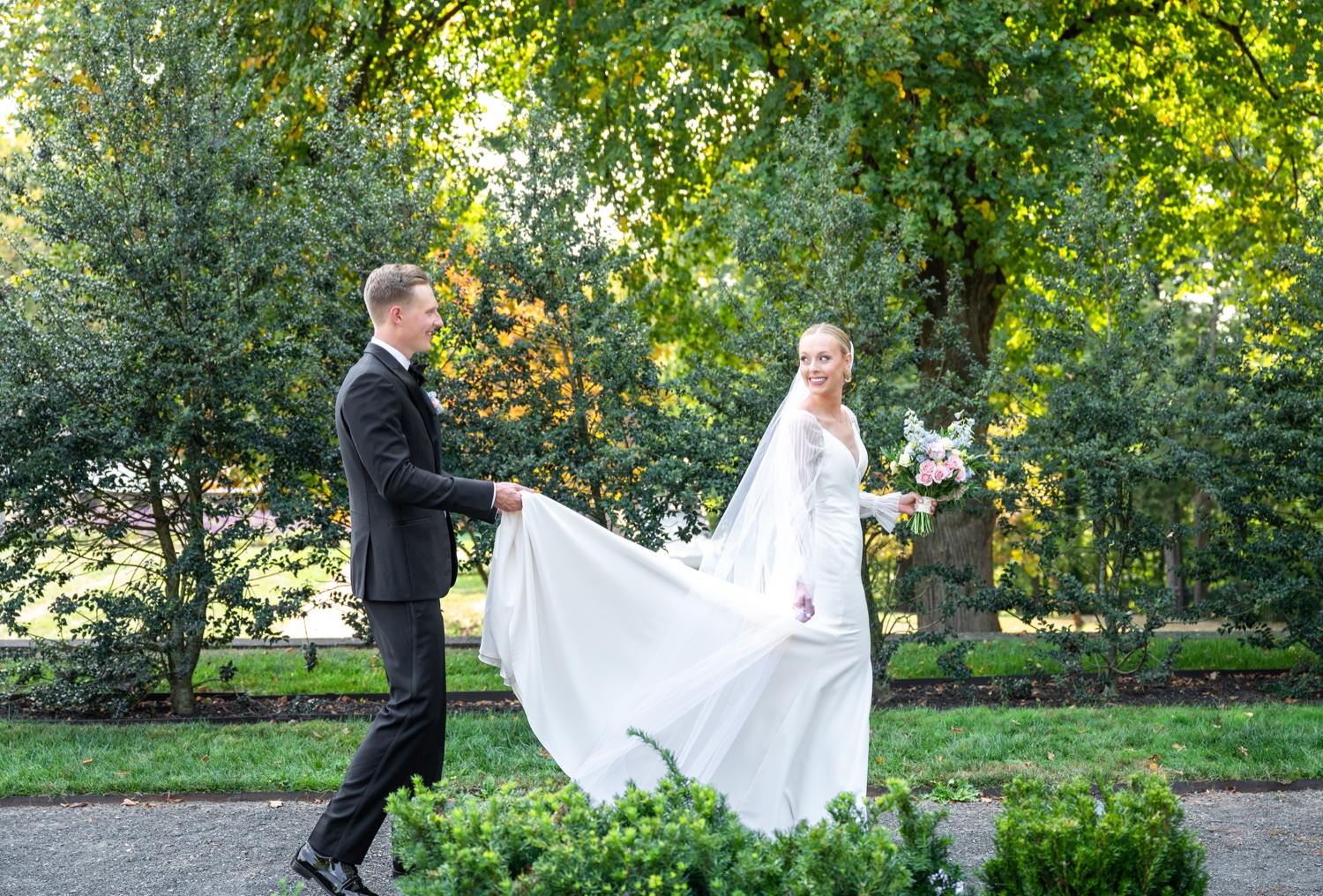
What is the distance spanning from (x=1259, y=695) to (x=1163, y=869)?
629 centimetres

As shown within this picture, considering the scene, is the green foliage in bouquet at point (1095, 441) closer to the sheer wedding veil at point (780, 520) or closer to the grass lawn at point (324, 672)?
the sheer wedding veil at point (780, 520)

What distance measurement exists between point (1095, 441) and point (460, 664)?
5.90 meters

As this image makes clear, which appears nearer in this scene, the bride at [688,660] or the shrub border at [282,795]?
the bride at [688,660]

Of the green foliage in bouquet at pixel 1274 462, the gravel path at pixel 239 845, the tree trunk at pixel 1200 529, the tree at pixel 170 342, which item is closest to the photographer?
the gravel path at pixel 239 845

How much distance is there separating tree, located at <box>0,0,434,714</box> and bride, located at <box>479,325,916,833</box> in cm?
387

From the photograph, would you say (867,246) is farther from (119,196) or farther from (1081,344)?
(119,196)

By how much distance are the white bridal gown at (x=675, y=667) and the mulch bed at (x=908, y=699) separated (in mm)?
3663

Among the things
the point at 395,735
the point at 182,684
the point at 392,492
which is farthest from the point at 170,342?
the point at 395,735

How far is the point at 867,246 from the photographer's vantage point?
8984 millimetres

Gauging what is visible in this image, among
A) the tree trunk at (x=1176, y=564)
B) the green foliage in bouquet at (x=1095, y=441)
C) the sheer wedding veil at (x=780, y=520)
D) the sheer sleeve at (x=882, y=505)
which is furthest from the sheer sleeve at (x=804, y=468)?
the tree trunk at (x=1176, y=564)

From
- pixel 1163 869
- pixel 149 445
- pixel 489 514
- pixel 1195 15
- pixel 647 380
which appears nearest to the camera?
pixel 1163 869

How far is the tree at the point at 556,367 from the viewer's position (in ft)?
27.2

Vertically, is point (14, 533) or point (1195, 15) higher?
point (1195, 15)

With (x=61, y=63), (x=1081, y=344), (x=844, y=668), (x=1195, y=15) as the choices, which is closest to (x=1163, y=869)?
(x=844, y=668)
